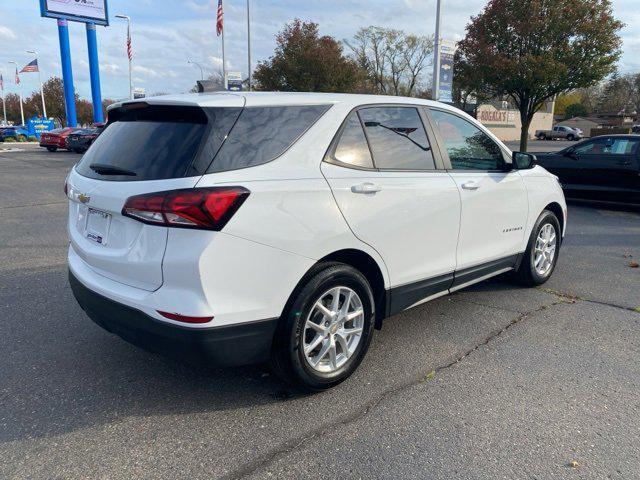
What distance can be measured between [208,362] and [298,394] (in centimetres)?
72

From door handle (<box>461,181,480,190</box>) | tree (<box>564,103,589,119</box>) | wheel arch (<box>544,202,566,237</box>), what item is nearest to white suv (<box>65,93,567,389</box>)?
door handle (<box>461,181,480,190</box>)

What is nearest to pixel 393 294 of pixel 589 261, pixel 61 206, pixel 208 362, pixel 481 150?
pixel 208 362

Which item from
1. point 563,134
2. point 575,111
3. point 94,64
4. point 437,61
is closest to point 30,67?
point 94,64

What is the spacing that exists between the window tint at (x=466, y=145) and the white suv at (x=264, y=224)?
15 cm

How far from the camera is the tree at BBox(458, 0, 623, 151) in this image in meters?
17.3

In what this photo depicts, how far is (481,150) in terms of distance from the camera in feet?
14.6

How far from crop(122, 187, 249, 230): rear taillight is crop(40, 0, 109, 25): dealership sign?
37429mm

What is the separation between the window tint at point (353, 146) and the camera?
127 inches

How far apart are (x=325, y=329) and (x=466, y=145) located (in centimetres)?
212

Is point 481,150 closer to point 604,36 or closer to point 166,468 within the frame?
point 166,468

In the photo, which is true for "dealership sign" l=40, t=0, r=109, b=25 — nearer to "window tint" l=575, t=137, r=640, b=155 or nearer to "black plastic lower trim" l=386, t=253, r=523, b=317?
"window tint" l=575, t=137, r=640, b=155

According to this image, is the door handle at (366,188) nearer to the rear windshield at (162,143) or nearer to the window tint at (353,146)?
the window tint at (353,146)

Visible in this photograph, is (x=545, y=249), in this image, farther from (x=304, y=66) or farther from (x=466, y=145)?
(x=304, y=66)

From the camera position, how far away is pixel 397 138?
3.66 m
